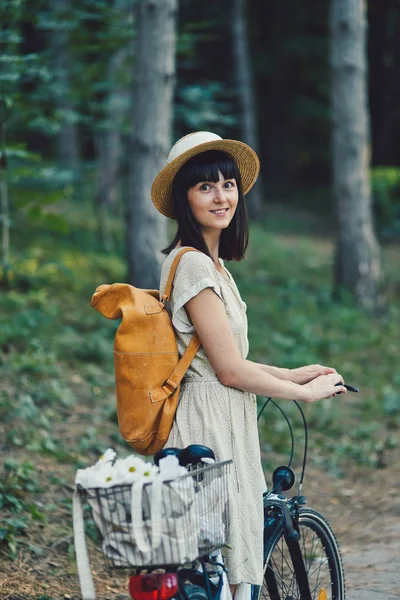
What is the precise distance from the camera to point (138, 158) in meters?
7.88

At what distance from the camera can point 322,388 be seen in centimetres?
311

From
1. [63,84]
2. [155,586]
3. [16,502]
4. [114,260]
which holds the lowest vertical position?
[16,502]

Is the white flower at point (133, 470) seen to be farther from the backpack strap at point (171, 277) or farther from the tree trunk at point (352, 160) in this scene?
the tree trunk at point (352, 160)

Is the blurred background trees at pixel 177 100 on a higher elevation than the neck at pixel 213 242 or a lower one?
higher

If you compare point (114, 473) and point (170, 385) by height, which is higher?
point (170, 385)

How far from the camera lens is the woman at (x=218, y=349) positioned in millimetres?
2973

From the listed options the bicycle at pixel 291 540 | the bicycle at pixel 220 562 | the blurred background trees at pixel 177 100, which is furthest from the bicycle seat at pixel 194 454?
the blurred background trees at pixel 177 100

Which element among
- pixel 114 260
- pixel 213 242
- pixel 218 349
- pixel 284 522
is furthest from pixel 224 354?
pixel 114 260

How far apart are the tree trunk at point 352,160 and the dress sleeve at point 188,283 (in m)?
8.71

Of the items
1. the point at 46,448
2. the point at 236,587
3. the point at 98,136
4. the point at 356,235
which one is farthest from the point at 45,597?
the point at 98,136

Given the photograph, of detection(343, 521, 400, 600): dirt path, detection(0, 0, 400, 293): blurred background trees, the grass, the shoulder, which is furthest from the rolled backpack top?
detection(0, 0, 400, 293): blurred background trees

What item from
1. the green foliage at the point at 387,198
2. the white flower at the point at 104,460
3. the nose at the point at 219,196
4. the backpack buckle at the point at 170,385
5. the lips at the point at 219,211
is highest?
the green foliage at the point at 387,198

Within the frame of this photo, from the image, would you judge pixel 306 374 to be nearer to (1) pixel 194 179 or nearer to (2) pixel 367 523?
(1) pixel 194 179

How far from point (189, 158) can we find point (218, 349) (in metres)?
0.75
